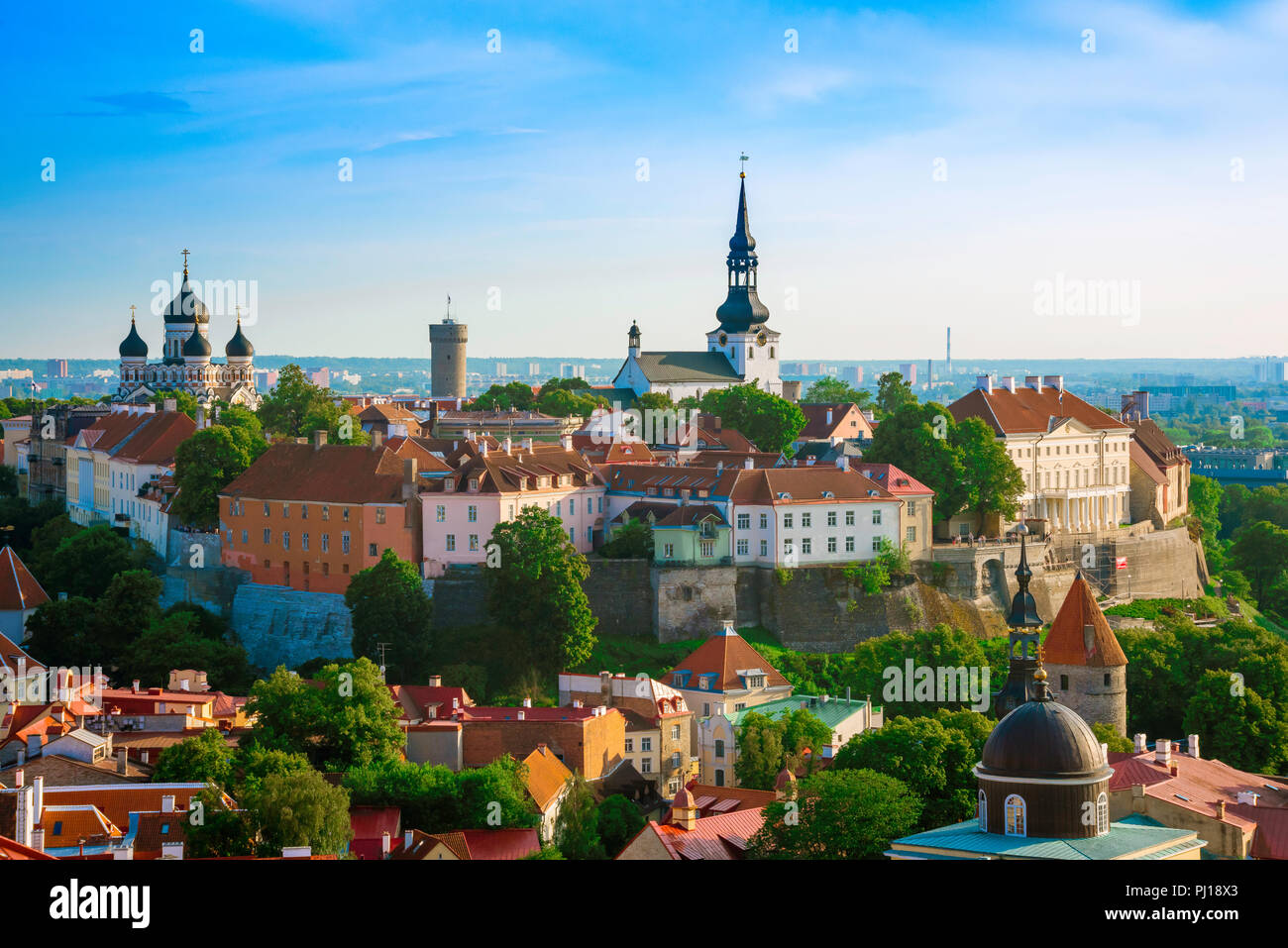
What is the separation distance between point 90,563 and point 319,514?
8.17 m

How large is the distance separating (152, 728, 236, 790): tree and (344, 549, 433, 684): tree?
33.5ft

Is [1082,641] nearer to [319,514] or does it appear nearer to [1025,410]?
[319,514]

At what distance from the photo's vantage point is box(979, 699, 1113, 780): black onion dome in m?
22.1

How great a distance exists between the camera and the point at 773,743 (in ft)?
112

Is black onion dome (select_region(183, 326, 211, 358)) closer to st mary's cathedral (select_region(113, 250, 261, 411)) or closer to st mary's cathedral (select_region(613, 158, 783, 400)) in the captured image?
st mary's cathedral (select_region(113, 250, 261, 411))

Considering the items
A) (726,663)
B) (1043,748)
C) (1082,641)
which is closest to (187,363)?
(726,663)

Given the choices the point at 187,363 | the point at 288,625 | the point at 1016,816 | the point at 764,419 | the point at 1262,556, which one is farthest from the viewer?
the point at 187,363

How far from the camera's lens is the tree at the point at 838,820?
961 inches

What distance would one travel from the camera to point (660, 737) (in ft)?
120

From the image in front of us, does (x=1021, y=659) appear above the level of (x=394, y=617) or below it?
below

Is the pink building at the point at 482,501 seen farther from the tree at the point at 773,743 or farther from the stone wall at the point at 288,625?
the tree at the point at 773,743

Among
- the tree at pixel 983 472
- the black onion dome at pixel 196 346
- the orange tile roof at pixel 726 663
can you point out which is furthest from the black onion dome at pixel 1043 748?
the black onion dome at pixel 196 346

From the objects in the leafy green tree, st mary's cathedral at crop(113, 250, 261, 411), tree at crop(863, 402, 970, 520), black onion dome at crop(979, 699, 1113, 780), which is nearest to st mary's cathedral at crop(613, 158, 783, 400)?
st mary's cathedral at crop(113, 250, 261, 411)
